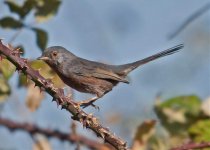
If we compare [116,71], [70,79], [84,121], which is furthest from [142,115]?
[84,121]

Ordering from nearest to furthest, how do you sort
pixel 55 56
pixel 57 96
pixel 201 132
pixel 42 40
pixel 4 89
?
pixel 57 96, pixel 201 132, pixel 4 89, pixel 42 40, pixel 55 56

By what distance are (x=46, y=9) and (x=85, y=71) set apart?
1.22m

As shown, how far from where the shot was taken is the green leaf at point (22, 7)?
379 centimetres

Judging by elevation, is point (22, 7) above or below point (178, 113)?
above

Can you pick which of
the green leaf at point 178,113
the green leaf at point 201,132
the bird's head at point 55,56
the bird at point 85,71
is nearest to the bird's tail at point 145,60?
the bird at point 85,71

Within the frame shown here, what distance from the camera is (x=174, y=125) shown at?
4.10 meters

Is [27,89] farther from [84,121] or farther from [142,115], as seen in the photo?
[142,115]

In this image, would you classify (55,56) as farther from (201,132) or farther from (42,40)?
(201,132)

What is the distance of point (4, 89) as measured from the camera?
3.68 meters

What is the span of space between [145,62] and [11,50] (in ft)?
10.1

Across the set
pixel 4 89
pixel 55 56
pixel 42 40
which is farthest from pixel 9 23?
pixel 55 56

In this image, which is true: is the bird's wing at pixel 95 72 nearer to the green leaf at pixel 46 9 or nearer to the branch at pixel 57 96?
the green leaf at pixel 46 9

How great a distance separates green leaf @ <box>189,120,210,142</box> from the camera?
3.49 meters

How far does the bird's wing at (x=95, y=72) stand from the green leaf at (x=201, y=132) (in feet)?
4.46
